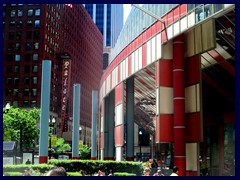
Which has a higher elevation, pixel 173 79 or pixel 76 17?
pixel 76 17

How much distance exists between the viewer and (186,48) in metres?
26.5

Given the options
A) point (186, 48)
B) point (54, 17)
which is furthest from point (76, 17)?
point (186, 48)

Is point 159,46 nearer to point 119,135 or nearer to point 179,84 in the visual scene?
point 179,84

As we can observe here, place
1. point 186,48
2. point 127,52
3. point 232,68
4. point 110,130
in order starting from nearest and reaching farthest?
point 186,48
point 232,68
point 127,52
point 110,130

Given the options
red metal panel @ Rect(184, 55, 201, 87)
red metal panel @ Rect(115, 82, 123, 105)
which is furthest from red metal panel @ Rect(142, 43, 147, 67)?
red metal panel @ Rect(115, 82, 123, 105)

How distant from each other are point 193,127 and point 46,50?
191ft

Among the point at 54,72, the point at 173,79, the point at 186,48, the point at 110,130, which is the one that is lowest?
the point at 110,130

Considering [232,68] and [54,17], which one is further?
[54,17]

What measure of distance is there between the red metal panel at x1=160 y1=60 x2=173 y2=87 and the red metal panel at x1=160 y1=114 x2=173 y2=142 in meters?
2.09

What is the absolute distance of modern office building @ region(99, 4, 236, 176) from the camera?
2458cm

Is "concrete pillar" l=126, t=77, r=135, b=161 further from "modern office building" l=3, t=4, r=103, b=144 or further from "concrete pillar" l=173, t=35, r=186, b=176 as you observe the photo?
"modern office building" l=3, t=4, r=103, b=144

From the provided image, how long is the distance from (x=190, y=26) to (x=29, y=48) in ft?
189
